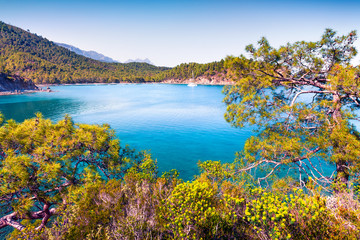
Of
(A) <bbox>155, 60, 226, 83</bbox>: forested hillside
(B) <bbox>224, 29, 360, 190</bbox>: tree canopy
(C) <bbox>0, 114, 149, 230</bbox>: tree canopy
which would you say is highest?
(A) <bbox>155, 60, 226, 83</bbox>: forested hillside

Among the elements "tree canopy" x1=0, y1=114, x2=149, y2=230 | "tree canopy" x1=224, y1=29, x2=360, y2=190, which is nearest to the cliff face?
"tree canopy" x1=0, y1=114, x2=149, y2=230

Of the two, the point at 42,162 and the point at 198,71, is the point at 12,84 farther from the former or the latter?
the point at 198,71

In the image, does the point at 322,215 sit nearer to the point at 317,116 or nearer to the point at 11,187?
the point at 317,116

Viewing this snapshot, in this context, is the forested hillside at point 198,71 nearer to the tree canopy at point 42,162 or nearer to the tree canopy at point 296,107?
the tree canopy at point 296,107

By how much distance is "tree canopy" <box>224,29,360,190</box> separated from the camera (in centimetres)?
823

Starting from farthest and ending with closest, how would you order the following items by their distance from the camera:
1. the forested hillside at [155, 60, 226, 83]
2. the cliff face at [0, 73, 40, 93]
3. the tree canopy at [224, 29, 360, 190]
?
1. the forested hillside at [155, 60, 226, 83]
2. the cliff face at [0, 73, 40, 93]
3. the tree canopy at [224, 29, 360, 190]

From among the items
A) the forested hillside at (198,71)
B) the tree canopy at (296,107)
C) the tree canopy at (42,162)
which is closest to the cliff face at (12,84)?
the tree canopy at (42,162)

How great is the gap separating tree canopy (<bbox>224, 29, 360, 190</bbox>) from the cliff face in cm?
12844

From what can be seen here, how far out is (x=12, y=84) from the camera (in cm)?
9381

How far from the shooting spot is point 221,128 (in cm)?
3297

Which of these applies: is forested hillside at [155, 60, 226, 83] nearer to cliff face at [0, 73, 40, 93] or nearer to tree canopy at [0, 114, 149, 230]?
cliff face at [0, 73, 40, 93]

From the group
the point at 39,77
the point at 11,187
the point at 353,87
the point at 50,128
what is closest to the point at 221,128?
the point at 353,87

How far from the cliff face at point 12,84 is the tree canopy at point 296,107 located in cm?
12844

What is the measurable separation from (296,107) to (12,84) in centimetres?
13842
